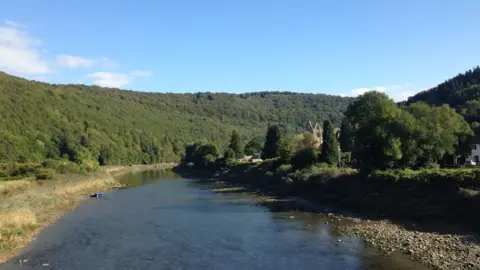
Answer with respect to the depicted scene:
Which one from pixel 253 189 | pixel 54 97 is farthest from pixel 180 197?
pixel 54 97

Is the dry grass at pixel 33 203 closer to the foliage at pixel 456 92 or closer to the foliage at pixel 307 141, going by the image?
the foliage at pixel 307 141

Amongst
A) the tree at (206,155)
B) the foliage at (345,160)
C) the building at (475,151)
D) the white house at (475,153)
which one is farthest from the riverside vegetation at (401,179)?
the tree at (206,155)

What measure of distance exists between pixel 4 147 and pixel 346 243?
95.4 m

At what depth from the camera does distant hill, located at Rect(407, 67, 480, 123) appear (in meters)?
93.1

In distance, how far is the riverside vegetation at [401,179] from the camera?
30609 mm

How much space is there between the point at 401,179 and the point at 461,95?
3750 inches

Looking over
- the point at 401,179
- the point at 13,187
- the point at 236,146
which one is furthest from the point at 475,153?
the point at 236,146

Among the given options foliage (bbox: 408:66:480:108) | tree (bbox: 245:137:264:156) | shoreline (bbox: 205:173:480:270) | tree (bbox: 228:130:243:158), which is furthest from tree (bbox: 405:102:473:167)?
tree (bbox: 245:137:264:156)

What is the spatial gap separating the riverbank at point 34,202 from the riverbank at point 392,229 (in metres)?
23.6

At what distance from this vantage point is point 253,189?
7300 centimetres

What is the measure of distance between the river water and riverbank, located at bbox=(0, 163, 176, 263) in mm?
1257

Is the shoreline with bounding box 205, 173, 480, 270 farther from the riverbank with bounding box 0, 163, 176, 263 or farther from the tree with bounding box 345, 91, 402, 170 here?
the riverbank with bounding box 0, 163, 176, 263

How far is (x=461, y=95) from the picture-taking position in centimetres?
12538

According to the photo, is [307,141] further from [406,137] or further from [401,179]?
[401,179]
